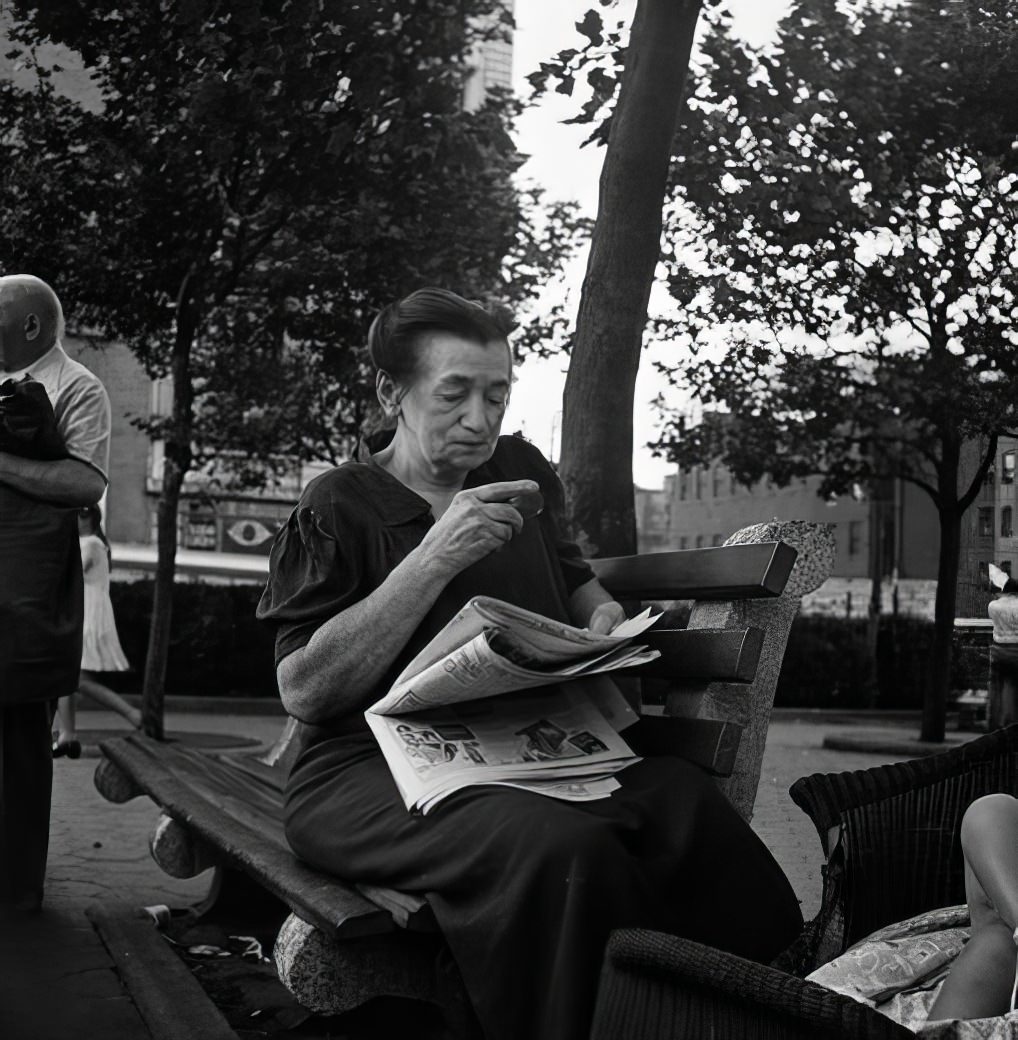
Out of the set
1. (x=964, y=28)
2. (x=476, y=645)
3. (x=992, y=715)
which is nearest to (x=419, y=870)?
(x=476, y=645)

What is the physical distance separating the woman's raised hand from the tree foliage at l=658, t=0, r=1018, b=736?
1.34 meters

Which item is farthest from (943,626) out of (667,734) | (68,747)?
(68,747)

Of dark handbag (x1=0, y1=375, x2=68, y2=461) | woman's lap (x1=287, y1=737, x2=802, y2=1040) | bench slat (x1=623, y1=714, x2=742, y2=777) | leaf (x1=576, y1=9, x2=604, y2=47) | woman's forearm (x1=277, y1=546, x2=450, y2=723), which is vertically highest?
leaf (x1=576, y1=9, x2=604, y2=47)

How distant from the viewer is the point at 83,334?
644cm

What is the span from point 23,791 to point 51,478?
0.81 meters

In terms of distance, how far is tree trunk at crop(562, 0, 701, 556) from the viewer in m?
3.74

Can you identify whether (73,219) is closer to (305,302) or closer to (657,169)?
(305,302)

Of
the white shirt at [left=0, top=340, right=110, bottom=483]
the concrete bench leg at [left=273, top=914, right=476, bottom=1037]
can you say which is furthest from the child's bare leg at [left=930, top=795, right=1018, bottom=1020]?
the white shirt at [left=0, top=340, right=110, bottom=483]

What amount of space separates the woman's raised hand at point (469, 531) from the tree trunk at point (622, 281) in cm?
175

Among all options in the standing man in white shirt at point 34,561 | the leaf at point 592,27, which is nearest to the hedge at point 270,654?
the standing man in white shirt at point 34,561

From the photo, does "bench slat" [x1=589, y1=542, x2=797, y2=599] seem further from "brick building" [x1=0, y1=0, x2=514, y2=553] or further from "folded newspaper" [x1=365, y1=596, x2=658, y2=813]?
"brick building" [x1=0, y1=0, x2=514, y2=553]

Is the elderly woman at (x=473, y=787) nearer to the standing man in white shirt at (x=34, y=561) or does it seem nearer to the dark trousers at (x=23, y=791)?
the standing man in white shirt at (x=34, y=561)

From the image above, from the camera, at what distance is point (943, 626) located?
3.18 meters

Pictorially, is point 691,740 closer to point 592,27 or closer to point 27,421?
→ point 27,421
